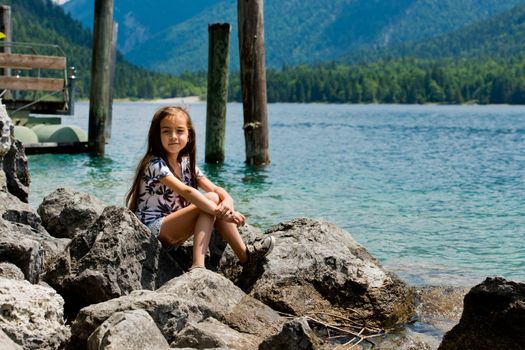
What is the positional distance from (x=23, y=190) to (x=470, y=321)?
4612mm

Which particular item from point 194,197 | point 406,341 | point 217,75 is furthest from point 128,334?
point 217,75

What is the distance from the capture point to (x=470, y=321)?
4945 millimetres

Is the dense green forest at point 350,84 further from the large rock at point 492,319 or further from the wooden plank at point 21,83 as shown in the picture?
the large rock at point 492,319

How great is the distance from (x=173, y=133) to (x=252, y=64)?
958 centimetres

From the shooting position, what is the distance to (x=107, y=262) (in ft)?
17.6

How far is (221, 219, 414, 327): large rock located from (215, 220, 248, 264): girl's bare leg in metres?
0.14

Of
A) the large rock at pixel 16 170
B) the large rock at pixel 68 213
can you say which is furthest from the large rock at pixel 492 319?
the large rock at pixel 16 170

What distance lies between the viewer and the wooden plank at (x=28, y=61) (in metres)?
19.9

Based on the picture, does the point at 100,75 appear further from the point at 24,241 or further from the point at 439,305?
the point at 24,241

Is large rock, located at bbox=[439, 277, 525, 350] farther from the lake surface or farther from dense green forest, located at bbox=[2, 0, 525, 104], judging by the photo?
dense green forest, located at bbox=[2, 0, 525, 104]

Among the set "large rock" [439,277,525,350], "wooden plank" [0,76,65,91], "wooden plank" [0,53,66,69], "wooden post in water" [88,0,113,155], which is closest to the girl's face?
"large rock" [439,277,525,350]

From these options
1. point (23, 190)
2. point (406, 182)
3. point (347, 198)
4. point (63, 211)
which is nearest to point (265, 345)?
point (63, 211)

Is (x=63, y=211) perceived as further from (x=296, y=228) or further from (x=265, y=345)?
(x=265, y=345)

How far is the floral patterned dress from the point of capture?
19.9ft
